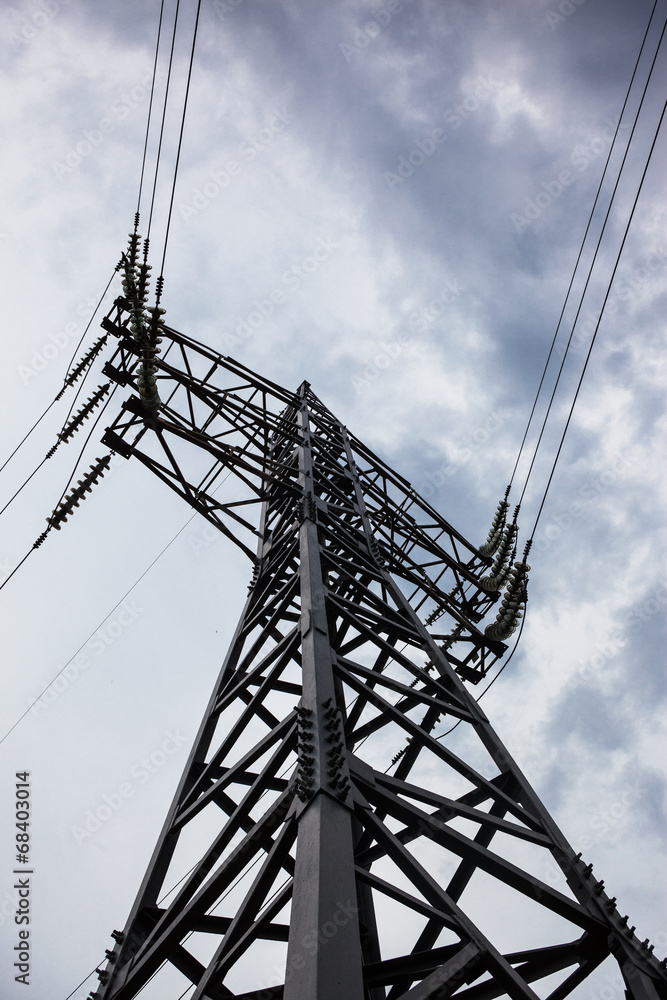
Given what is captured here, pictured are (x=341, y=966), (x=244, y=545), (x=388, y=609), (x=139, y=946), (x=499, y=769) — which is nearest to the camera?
(x=341, y=966)

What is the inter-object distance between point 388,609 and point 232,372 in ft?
20.6

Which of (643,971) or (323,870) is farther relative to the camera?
(643,971)

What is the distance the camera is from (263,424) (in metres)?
11.1

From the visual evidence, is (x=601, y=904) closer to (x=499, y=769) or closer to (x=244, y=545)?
(x=499, y=769)

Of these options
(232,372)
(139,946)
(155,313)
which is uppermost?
(232,372)

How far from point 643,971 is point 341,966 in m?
2.15

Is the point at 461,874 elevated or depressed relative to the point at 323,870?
elevated

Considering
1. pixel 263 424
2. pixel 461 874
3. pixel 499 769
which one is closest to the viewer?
pixel 461 874

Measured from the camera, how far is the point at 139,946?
494cm

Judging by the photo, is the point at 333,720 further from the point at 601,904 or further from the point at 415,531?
the point at 415,531

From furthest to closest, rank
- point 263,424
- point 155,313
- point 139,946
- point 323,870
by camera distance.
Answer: point 263,424
point 155,313
point 139,946
point 323,870

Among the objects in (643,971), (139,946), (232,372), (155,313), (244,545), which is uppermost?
(232,372)

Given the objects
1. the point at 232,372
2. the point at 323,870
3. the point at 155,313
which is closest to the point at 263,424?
the point at 232,372

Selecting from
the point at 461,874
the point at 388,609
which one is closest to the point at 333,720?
the point at 461,874
